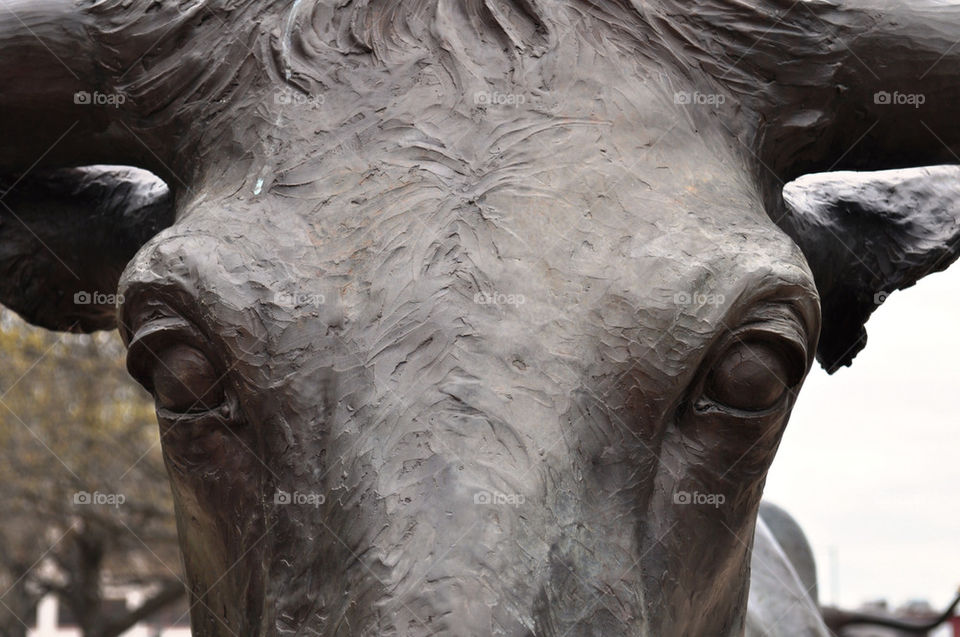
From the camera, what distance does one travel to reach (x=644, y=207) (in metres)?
2.81

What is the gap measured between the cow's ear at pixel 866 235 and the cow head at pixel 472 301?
1.94ft

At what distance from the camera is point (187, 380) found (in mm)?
2875

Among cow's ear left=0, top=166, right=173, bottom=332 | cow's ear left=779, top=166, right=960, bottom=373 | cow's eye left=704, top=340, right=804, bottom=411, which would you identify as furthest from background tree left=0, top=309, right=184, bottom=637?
cow's eye left=704, top=340, right=804, bottom=411

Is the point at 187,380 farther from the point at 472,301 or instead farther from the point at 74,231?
A: the point at 74,231

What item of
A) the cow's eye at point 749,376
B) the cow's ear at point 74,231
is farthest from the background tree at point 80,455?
the cow's eye at point 749,376

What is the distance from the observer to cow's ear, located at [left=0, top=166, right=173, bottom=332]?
4.02 meters

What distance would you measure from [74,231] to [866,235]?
2.36 meters

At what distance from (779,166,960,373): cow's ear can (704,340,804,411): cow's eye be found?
1089mm

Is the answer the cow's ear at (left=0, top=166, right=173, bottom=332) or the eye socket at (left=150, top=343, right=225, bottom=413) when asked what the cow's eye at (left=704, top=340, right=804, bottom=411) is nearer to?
the eye socket at (left=150, top=343, right=225, bottom=413)

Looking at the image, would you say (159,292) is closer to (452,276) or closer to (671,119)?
(452,276)

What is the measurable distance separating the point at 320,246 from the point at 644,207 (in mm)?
669

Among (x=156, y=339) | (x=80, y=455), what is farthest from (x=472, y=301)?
(x=80, y=455)

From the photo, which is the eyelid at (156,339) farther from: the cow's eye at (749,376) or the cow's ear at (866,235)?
the cow's ear at (866,235)

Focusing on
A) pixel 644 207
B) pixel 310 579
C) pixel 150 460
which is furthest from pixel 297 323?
pixel 150 460
